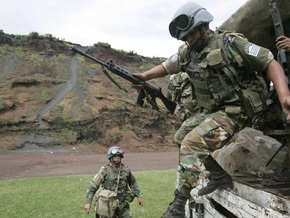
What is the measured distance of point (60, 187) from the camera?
11.4m

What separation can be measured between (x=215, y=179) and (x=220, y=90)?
649 mm

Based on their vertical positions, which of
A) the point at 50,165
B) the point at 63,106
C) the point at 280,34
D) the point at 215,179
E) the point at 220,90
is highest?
the point at 280,34

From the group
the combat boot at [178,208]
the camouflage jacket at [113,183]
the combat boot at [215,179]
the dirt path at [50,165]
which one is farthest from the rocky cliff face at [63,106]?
the combat boot at [215,179]

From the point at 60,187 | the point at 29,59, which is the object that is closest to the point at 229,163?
the point at 60,187

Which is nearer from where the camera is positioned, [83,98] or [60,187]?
[60,187]

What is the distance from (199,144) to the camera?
2.47 m

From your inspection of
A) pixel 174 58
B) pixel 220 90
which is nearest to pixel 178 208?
pixel 220 90

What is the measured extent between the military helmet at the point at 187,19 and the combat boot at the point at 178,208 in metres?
1.22

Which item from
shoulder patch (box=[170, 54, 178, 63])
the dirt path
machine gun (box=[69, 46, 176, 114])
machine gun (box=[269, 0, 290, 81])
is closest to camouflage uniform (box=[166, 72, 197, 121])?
machine gun (box=[69, 46, 176, 114])

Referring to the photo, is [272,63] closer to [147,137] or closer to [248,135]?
[248,135]

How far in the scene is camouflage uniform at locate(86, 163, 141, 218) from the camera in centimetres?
620

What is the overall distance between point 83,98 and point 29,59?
251 inches

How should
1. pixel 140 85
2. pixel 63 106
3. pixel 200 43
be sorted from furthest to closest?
1. pixel 63 106
2. pixel 140 85
3. pixel 200 43

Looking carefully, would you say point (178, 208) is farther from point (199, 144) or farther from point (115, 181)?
point (115, 181)
